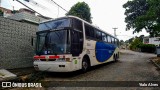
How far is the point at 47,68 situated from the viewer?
9625 mm

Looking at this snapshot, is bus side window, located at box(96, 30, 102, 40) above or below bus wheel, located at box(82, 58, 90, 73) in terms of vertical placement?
above

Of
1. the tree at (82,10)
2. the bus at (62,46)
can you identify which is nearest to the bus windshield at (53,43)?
the bus at (62,46)

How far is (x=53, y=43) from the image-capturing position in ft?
31.6

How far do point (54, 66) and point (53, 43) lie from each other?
1259 millimetres

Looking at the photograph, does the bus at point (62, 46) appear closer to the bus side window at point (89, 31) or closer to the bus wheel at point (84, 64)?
the bus wheel at point (84, 64)

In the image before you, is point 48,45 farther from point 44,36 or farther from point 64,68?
point 64,68

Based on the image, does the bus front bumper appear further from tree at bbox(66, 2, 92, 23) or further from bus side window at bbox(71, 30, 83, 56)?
tree at bbox(66, 2, 92, 23)

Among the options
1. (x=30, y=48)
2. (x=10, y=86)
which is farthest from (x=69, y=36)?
(x=30, y=48)

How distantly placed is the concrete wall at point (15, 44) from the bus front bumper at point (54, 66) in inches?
115

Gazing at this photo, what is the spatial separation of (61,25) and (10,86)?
417 centimetres

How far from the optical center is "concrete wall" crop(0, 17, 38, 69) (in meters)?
11.5

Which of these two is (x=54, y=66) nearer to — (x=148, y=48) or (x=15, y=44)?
(x=15, y=44)

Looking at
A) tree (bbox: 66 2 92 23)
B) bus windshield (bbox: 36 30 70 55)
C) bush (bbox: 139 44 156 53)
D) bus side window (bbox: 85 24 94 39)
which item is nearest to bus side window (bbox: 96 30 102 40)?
bus side window (bbox: 85 24 94 39)

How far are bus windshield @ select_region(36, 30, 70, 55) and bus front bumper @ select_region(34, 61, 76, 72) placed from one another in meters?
0.56
